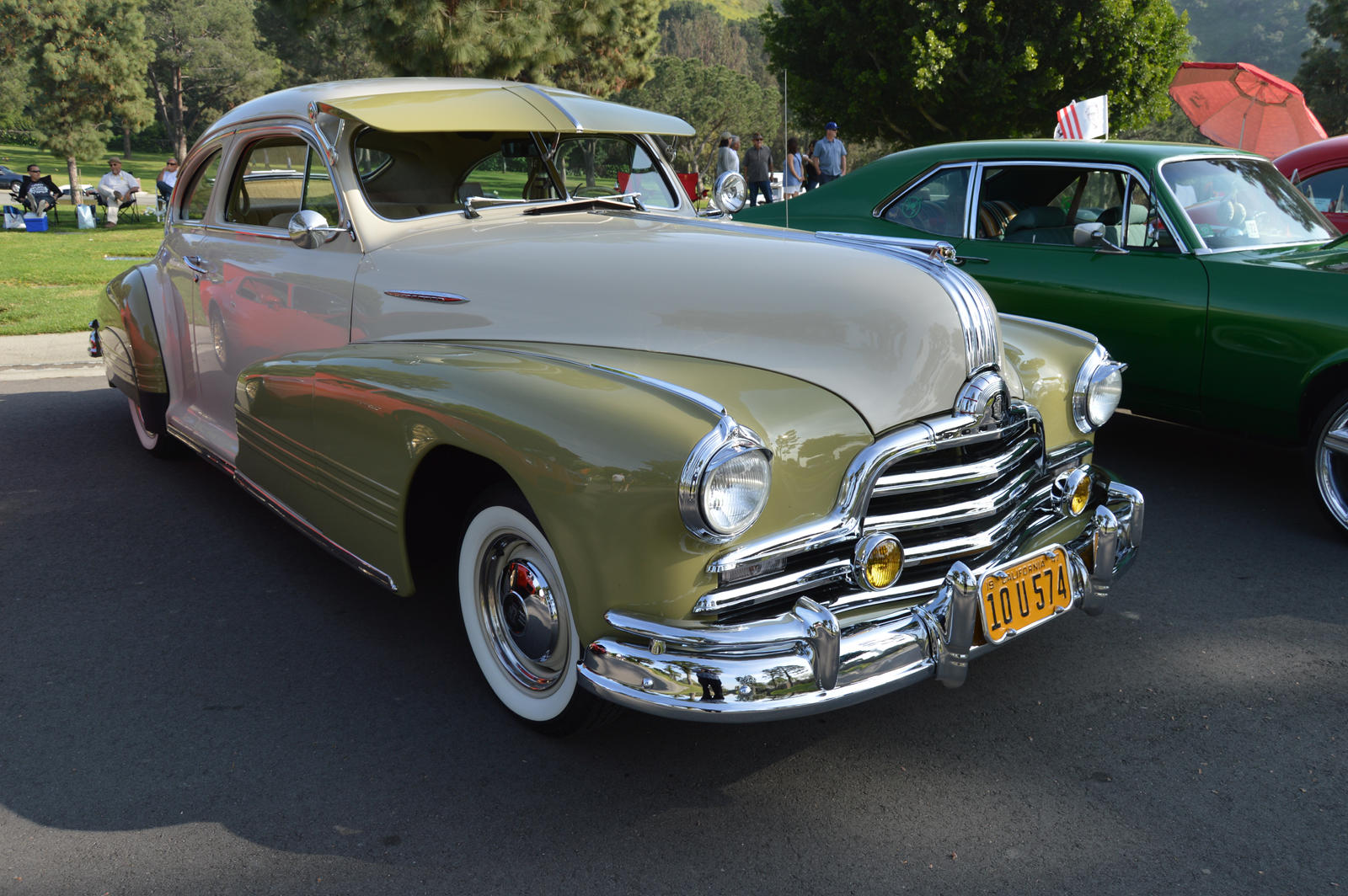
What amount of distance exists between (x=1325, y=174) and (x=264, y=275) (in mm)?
6658

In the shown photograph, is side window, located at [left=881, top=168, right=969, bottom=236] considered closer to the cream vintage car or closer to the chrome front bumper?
the cream vintage car

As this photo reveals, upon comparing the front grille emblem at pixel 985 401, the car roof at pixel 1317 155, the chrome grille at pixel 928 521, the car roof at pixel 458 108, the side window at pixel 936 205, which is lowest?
the chrome grille at pixel 928 521

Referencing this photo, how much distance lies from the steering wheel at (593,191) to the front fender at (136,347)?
2112mm

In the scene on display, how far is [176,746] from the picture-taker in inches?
104

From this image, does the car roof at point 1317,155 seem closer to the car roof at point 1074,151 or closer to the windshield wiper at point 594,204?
the car roof at point 1074,151

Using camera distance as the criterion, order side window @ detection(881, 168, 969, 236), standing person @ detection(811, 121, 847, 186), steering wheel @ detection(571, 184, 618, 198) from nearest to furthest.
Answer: steering wheel @ detection(571, 184, 618, 198)
side window @ detection(881, 168, 969, 236)
standing person @ detection(811, 121, 847, 186)

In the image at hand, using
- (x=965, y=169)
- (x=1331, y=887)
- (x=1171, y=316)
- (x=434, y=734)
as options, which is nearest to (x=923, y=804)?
(x=1331, y=887)

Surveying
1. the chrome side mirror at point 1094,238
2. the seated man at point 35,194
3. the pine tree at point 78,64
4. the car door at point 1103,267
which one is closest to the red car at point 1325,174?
the car door at point 1103,267

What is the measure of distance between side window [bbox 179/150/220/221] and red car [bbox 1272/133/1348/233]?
646 centimetres

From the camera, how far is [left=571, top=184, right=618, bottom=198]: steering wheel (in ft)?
12.7

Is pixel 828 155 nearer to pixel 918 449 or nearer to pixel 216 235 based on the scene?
pixel 216 235

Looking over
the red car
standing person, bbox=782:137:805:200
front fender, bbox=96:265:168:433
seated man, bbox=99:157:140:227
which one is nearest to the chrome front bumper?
front fender, bbox=96:265:168:433

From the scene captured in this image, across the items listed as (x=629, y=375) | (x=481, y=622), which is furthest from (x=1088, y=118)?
(x=481, y=622)

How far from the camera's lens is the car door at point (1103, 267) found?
4461 millimetres
